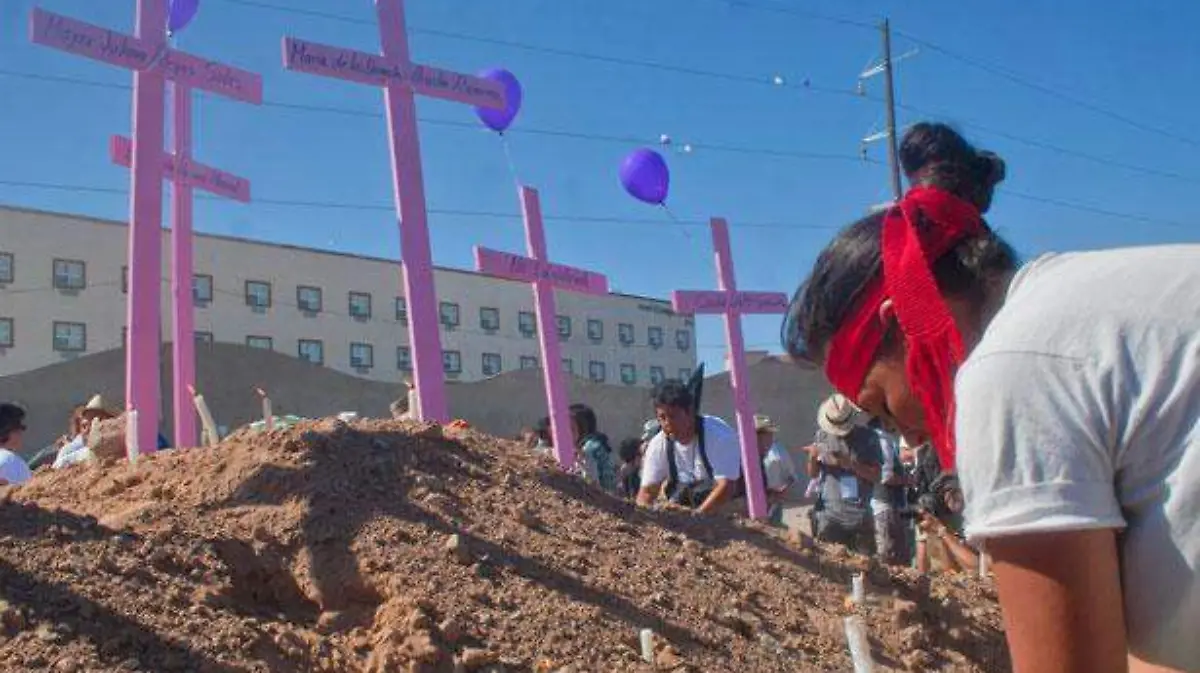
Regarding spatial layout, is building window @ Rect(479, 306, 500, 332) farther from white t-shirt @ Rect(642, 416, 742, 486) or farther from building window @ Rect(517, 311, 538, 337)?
white t-shirt @ Rect(642, 416, 742, 486)

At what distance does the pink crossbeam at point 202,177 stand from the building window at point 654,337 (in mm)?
49567

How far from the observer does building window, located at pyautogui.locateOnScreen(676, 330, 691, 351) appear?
5603cm

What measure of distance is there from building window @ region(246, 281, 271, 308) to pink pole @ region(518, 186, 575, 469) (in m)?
36.9

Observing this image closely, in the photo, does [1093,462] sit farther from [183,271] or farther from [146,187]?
[183,271]

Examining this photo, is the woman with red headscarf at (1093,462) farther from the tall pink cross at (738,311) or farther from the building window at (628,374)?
the building window at (628,374)

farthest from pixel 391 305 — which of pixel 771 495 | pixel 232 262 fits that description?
pixel 771 495

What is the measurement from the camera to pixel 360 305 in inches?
1767

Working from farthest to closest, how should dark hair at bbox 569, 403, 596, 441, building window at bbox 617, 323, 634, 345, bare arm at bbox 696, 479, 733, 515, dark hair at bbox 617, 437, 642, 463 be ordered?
1. building window at bbox 617, 323, 634, 345
2. dark hair at bbox 617, 437, 642, 463
3. dark hair at bbox 569, 403, 596, 441
4. bare arm at bbox 696, 479, 733, 515

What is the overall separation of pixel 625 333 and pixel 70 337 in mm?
24704

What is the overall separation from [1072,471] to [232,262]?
137 ft

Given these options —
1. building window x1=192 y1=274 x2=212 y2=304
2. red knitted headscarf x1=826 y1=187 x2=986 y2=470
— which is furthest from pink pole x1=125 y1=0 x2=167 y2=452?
building window x1=192 y1=274 x2=212 y2=304

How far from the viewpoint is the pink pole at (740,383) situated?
6492 mm

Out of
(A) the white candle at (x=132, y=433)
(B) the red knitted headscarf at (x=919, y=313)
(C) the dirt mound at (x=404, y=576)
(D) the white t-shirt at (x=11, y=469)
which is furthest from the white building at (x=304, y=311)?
(B) the red knitted headscarf at (x=919, y=313)

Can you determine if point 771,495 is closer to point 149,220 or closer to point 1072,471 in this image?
point 149,220
